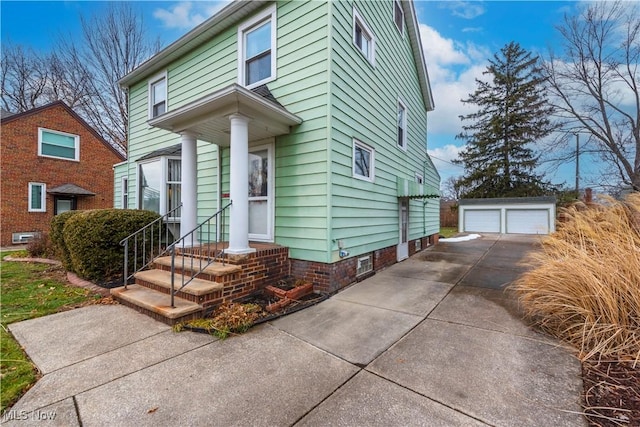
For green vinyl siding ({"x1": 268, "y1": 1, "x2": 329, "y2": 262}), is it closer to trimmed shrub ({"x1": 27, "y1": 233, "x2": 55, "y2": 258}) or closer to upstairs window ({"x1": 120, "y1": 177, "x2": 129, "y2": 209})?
upstairs window ({"x1": 120, "y1": 177, "x2": 129, "y2": 209})

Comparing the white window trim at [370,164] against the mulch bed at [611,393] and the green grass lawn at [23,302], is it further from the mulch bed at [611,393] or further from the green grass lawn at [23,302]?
the green grass lawn at [23,302]

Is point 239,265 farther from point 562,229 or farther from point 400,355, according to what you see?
point 562,229

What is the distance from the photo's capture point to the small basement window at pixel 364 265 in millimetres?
5898

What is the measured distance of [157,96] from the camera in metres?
8.59

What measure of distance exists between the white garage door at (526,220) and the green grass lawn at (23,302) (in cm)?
2076

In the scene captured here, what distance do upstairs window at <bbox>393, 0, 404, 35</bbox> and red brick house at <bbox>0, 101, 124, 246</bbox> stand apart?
54.3ft

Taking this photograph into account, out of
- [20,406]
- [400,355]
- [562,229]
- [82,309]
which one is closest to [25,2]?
[82,309]

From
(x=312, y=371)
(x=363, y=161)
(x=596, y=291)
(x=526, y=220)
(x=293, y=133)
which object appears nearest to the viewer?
(x=312, y=371)

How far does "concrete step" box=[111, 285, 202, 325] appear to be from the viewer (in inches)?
141

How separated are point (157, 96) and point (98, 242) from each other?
212 inches

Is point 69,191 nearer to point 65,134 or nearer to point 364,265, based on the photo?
point 65,134

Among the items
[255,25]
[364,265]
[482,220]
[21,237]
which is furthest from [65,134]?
[482,220]

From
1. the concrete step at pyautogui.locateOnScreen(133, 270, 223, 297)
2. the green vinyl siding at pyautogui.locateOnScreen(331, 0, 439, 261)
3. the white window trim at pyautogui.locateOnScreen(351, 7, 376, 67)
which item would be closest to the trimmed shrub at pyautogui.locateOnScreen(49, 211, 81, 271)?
the concrete step at pyautogui.locateOnScreen(133, 270, 223, 297)

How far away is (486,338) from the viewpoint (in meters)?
3.18
